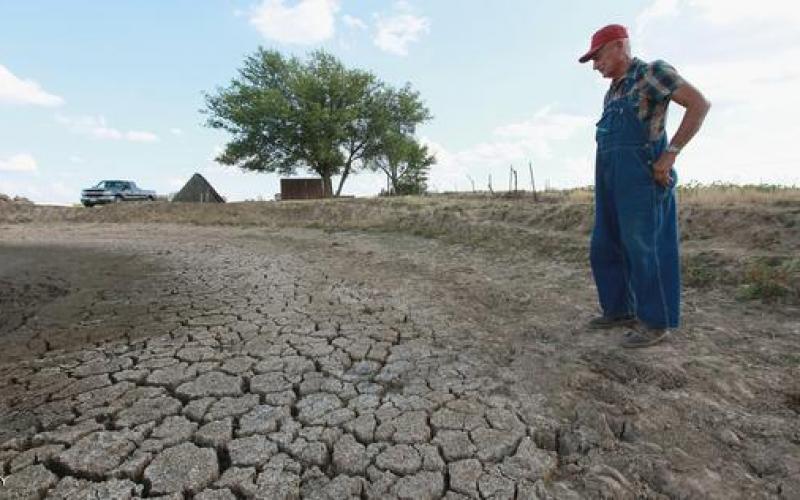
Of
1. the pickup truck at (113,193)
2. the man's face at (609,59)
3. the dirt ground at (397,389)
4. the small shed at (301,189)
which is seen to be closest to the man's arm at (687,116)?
the man's face at (609,59)

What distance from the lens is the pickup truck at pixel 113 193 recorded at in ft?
65.6

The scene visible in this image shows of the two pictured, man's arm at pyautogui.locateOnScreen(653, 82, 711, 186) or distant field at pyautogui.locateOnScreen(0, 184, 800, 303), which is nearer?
man's arm at pyautogui.locateOnScreen(653, 82, 711, 186)

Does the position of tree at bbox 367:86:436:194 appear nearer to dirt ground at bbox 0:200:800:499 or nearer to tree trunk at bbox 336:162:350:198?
tree trunk at bbox 336:162:350:198

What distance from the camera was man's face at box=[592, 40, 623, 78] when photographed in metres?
2.80

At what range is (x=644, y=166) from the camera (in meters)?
2.76

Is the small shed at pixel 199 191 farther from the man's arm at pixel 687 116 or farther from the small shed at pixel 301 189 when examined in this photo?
the man's arm at pixel 687 116

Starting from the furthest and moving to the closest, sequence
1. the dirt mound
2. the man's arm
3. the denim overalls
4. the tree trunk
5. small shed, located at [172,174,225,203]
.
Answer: the tree trunk < small shed, located at [172,174,225,203] < the dirt mound < the denim overalls < the man's arm

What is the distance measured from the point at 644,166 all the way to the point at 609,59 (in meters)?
0.68

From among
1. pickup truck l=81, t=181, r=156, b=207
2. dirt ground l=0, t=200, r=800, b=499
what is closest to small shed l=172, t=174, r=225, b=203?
pickup truck l=81, t=181, r=156, b=207

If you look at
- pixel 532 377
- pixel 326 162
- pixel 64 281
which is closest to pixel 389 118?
pixel 326 162

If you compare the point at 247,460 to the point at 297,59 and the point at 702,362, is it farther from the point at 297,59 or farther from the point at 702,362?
the point at 297,59

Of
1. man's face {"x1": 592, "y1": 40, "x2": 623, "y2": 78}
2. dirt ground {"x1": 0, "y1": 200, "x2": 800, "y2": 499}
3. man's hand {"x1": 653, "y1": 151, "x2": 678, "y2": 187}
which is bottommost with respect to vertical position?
dirt ground {"x1": 0, "y1": 200, "x2": 800, "y2": 499}

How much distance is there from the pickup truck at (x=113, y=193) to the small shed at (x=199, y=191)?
8.31 feet

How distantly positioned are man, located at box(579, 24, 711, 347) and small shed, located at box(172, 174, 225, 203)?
20.5 metres
